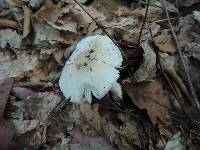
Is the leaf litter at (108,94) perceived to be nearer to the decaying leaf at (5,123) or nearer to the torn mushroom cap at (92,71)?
the decaying leaf at (5,123)

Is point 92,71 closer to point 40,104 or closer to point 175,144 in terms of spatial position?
point 40,104

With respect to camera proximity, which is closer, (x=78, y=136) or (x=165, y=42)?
(x=78, y=136)

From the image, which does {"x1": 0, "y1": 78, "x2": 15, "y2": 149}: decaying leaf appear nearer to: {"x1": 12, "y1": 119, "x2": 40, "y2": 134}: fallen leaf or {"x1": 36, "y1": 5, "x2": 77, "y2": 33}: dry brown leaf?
{"x1": 12, "y1": 119, "x2": 40, "y2": 134}: fallen leaf

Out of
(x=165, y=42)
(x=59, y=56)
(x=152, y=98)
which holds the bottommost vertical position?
(x=59, y=56)

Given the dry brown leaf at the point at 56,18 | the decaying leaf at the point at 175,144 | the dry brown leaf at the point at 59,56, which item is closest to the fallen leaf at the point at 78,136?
the decaying leaf at the point at 175,144

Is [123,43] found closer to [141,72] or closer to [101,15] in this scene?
[141,72]

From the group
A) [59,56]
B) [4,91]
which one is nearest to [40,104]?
[4,91]

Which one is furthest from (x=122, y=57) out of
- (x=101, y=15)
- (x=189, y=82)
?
(x=101, y=15)

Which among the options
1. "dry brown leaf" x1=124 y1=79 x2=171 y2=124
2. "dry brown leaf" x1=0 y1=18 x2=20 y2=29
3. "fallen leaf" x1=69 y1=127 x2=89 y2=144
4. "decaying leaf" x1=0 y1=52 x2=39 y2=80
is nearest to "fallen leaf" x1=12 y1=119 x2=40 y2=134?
"fallen leaf" x1=69 y1=127 x2=89 y2=144
